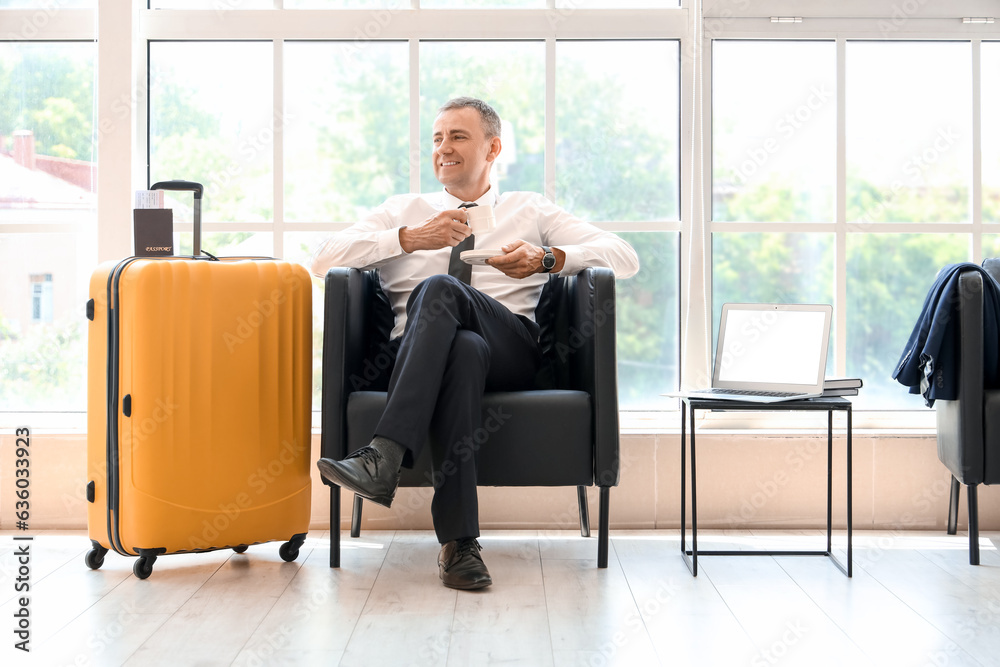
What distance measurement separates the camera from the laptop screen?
2154mm

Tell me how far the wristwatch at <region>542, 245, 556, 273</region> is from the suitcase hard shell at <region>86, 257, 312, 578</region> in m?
0.68

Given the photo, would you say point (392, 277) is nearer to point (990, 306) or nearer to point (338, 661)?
point (338, 661)

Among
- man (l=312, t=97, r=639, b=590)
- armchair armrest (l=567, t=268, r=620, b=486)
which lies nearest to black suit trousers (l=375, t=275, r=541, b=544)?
man (l=312, t=97, r=639, b=590)

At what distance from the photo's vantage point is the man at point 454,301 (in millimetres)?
1865

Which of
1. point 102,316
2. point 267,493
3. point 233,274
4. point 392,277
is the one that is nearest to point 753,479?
point 392,277

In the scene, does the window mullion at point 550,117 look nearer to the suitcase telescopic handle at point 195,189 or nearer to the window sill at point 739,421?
the window sill at point 739,421

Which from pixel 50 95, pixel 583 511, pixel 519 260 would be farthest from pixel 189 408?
pixel 50 95

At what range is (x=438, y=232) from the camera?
2.18 meters

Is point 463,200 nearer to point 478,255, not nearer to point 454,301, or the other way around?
point 478,255

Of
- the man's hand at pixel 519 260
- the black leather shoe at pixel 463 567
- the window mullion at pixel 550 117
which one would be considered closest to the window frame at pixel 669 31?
the window mullion at pixel 550 117

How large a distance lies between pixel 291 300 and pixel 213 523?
23.3 inches

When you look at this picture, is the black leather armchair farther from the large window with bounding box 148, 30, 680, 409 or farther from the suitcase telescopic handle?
the large window with bounding box 148, 30, 680, 409

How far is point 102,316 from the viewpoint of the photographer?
2016 millimetres

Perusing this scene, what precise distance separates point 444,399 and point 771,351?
92 centimetres
